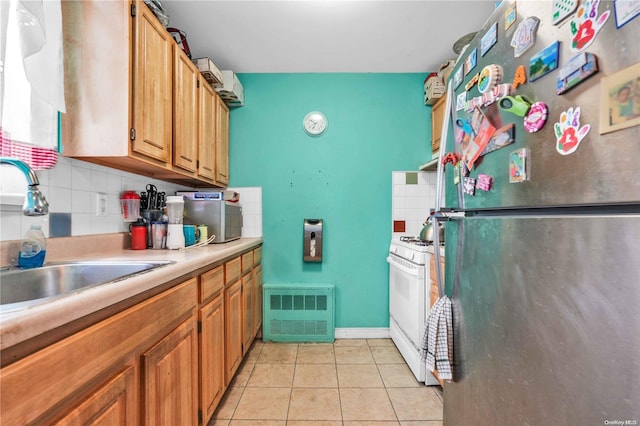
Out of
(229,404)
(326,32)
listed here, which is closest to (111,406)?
(229,404)

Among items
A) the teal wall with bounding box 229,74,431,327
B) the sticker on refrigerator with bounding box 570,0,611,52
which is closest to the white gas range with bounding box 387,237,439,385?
the teal wall with bounding box 229,74,431,327

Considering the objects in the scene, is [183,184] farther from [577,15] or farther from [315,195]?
[577,15]

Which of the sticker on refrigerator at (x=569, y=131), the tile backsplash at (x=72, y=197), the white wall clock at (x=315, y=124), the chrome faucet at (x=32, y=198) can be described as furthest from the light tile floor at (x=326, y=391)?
the white wall clock at (x=315, y=124)

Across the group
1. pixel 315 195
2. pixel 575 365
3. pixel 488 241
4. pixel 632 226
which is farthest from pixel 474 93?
pixel 315 195

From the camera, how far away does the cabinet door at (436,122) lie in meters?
2.31

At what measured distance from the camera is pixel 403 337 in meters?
2.11

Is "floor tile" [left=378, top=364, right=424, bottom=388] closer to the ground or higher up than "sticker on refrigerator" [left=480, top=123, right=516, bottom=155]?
closer to the ground

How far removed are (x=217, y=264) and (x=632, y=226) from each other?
4.92 ft

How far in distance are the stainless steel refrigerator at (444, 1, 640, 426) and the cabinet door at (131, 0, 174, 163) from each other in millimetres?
1407

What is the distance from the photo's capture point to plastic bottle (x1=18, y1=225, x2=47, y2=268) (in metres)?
1.00

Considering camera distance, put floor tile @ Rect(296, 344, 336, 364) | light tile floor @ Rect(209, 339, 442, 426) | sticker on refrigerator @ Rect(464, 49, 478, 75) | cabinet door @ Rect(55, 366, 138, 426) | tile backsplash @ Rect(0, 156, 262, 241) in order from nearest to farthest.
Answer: cabinet door @ Rect(55, 366, 138, 426) → sticker on refrigerator @ Rect(464, 49, 478, 75) → tile backsplash @ Rect(0, 156, 262, 241) → light tile floor @ Rect(209, 339, 442, 426) → floor tile @ Rect(296, 344, 336, 364)

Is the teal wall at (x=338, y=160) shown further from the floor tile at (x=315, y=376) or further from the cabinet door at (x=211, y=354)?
the cabinet door at (x=211, y=354)

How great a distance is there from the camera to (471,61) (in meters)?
0.86

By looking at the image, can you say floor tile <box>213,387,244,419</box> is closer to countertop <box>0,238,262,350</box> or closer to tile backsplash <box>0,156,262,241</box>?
countertop <box>0,238,262,350</box>
